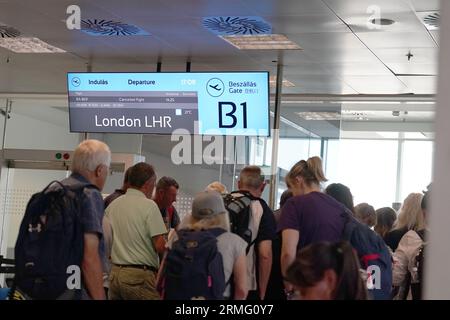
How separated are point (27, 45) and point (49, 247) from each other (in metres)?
5.17

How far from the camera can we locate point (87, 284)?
3.91 meters

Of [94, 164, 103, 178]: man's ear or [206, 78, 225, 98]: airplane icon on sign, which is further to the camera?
[206, 78, 225, 98]: airplane icon on sign

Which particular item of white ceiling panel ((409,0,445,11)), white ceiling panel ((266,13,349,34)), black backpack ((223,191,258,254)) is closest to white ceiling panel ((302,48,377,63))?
white ceiling panel ((266,13,349,34))

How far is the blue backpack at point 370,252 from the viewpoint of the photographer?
451cm

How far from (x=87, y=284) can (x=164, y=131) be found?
467cm

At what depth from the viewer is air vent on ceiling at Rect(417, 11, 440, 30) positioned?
6555 millimetres

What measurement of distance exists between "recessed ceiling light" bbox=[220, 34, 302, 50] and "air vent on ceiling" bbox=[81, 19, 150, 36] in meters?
0.81

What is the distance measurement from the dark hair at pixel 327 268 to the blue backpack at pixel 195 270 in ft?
4.21

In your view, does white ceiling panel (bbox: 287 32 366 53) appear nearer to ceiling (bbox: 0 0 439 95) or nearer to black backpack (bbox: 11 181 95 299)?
ceiling (bbox: 0 0 439 95)

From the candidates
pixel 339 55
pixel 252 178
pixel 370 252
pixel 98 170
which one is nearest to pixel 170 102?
pixel 339 55

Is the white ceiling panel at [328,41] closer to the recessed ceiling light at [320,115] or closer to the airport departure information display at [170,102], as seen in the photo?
the airport departure information display at [170,102]

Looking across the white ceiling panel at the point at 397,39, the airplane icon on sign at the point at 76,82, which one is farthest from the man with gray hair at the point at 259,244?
the airplane icon on sign at the point at 76,82
